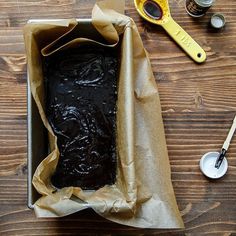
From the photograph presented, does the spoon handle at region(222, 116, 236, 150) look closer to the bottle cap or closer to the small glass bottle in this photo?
the bottle cap

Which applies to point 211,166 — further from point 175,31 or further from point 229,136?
point 175,31

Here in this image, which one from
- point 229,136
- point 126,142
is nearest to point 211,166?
point 229,136

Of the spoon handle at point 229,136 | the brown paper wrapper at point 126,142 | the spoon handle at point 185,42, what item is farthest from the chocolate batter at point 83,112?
the spoon handle at point 229,136

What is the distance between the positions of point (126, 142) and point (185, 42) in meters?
0.28

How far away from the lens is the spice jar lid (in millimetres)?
1077

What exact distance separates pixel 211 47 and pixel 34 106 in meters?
0.40

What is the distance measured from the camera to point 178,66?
106 cm

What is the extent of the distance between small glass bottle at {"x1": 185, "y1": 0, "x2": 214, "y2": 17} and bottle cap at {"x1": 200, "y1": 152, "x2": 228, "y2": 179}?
30 cm

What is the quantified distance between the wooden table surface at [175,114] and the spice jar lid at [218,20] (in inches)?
0.5

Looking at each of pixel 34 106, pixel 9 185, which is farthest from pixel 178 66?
pixel 9 185

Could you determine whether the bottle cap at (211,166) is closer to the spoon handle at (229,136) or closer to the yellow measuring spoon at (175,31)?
the spoon handle at (229,136)

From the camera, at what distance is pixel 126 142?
92cm

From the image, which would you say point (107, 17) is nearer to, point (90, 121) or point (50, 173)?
point (90, 121)

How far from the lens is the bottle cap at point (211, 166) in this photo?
40.6 inches
